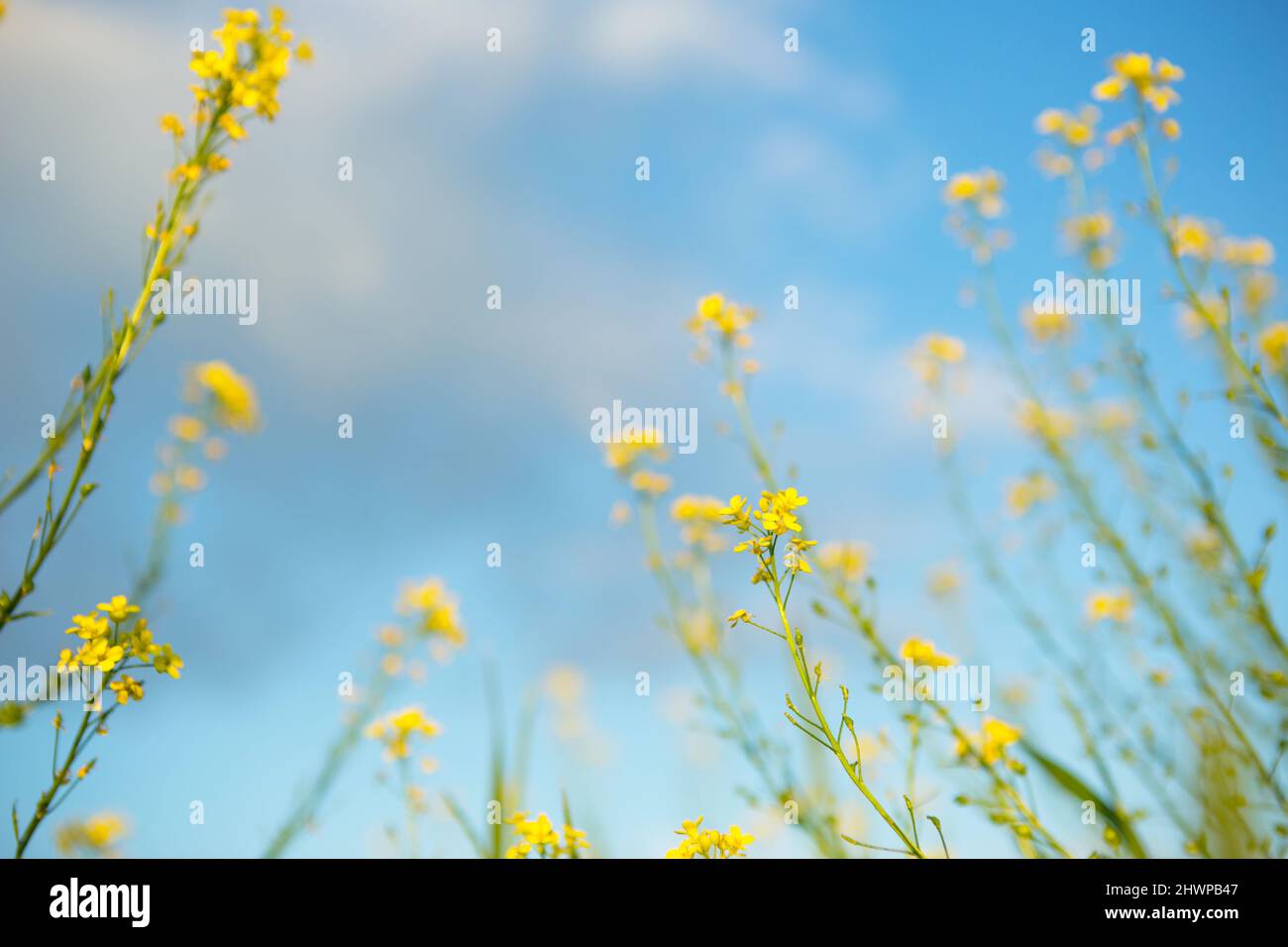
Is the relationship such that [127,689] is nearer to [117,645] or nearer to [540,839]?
[117,645]

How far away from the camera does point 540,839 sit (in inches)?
52.1

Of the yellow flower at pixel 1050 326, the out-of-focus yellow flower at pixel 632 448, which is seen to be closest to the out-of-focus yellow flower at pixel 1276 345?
the yellow flower at pixel 1050 326

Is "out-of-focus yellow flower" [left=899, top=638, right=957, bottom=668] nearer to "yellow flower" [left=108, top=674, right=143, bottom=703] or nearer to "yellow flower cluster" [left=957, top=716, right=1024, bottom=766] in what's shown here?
"yellow flower cluster" [left=957, top=716, right=1024, bottom=766]

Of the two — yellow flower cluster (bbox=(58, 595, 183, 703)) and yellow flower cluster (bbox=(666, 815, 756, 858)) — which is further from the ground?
yellow flower cluster (bbox=(58, 595, 183, 703))

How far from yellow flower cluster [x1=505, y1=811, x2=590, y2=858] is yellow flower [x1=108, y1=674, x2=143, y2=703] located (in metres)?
0.66

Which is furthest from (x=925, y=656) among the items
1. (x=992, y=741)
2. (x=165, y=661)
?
(x=165, y=661)

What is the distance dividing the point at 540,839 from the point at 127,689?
2.38 feet

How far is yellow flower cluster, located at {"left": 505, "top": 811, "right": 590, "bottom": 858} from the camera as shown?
52.1 inches

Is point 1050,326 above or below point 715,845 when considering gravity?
above

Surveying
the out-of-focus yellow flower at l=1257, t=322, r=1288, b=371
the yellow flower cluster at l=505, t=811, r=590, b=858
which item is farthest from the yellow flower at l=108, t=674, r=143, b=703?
the out-of-focus yellow flower at l=1257, t=322, r=1288, b=371

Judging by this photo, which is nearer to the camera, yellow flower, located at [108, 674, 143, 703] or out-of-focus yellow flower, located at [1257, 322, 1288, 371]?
yellow flower, located at [108, 674, 143, 703]

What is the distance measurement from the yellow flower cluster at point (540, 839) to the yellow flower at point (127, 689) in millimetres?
656

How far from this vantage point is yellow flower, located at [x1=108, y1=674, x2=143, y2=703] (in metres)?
1.30

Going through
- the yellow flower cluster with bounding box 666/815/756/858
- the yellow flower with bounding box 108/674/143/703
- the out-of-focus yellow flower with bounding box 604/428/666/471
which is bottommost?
the yellow flower cluster with bounding box 666/815/756/858
